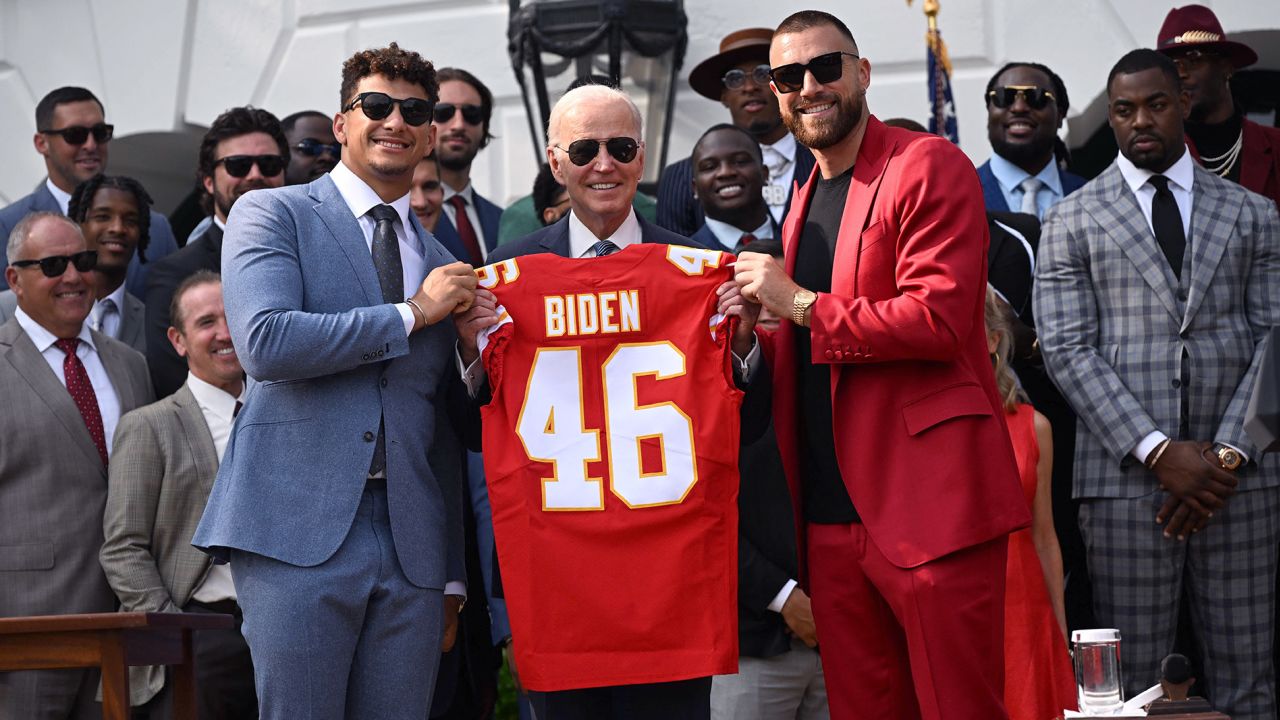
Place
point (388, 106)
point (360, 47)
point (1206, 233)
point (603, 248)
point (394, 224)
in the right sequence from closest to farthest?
point (388, 106), point (394, 224), point (603, 248), point (1206, 233), point (360, 47)

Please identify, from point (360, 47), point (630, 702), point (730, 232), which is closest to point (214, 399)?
point (730, 232)

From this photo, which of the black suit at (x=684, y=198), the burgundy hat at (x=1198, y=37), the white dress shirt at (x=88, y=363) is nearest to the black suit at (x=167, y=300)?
the white dress shirt at (x=88, y=363)

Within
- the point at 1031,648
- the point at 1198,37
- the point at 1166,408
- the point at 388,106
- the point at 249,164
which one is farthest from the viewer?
the point at 1198,37

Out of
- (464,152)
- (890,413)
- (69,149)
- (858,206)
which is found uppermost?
(69,149)

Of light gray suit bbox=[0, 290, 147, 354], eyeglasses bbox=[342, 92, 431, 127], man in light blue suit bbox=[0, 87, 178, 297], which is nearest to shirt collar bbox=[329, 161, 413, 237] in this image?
eyeglasses bbox=[342, 92, 431, 127]

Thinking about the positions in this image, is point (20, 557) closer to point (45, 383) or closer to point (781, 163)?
point (45, 383)

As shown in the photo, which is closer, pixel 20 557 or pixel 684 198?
pixel 20 557

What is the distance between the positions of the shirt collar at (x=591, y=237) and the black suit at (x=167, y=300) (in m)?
2.52

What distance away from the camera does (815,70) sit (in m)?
4.60

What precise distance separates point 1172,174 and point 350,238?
345 centimetres

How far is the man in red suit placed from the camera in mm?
4340

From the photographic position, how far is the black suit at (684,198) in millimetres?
7328

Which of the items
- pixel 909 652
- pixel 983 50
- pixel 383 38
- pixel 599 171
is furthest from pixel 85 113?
pixel 909 652

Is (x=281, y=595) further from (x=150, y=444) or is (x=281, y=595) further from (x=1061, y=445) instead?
(x=1061, y=445)
